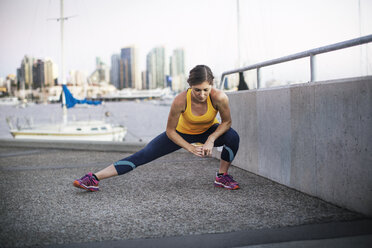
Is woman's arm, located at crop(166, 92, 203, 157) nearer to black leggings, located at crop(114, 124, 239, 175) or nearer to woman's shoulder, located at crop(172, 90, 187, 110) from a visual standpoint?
woman's shoulder, located at crop(172, 90, 187, 110)

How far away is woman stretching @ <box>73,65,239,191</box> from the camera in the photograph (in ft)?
11.4

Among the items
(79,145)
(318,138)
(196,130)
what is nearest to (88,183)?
(196,130)

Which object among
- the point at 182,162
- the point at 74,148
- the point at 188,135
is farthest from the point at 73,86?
the point at 188,135

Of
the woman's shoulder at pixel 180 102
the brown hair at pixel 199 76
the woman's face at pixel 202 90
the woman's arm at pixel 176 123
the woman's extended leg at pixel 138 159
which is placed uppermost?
the brown hair at pixel 199 76

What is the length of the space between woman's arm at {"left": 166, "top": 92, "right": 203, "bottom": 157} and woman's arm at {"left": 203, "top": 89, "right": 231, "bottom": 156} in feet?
0.29

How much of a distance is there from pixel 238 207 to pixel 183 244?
1.04 metres

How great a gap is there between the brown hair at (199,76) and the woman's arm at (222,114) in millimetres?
233

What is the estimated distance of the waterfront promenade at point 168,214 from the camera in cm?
245

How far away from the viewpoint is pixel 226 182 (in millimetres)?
4039

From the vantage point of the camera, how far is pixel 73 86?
30.4m

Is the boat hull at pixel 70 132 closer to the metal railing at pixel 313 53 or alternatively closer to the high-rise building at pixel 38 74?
the high-rise building at pixel 38 74

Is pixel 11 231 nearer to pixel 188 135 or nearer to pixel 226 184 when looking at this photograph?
pixel 188 135

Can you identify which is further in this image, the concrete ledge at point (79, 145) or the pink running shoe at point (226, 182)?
the concrete ledge at point (79, 145)

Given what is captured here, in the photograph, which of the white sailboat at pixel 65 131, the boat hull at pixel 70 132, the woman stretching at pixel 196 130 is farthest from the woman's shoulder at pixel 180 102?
the boat hull at pixel 70 132
